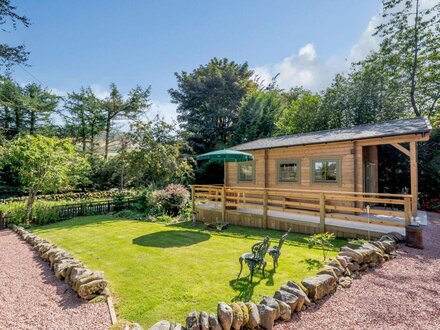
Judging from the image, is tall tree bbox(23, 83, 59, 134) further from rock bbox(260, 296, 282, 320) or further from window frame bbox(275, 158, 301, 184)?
rock bbox(260, 296, 282, 320)

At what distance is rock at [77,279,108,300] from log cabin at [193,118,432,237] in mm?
5717

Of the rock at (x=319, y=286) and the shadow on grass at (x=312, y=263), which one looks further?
the shadow on grass at (x=312, y=263)

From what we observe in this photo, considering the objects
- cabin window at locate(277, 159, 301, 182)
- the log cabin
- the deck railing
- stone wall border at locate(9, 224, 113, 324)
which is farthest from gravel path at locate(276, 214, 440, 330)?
cabin window at locate(277, 159, 301, 182)

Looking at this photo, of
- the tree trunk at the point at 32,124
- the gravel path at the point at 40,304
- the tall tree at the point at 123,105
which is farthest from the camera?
the tall tree at the point at 123,105

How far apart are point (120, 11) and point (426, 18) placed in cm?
1769

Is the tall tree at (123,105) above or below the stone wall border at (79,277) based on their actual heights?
above

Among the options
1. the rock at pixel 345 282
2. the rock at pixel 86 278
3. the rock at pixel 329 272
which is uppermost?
the rock at pixel 329 272

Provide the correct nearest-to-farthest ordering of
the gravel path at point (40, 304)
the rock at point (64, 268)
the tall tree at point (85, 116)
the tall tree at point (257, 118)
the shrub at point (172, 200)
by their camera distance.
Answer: the gravel path at point (40, 304)
the rock at point (64, 268)
the shrub at point (172, 200)
the tall tree at point (257, 118)
the tall tree at point (85, 116)

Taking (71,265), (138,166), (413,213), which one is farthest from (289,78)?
(71,265)

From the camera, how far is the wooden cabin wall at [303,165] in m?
8.97

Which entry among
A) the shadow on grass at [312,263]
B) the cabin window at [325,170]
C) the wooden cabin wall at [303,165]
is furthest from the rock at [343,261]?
the cabin window at [325,170]

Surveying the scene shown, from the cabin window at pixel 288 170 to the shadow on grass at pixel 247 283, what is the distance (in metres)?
6.42

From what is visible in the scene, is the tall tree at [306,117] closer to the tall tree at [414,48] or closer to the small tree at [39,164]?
the tall tree at [414,48]

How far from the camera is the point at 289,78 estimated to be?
31250 millimetres
